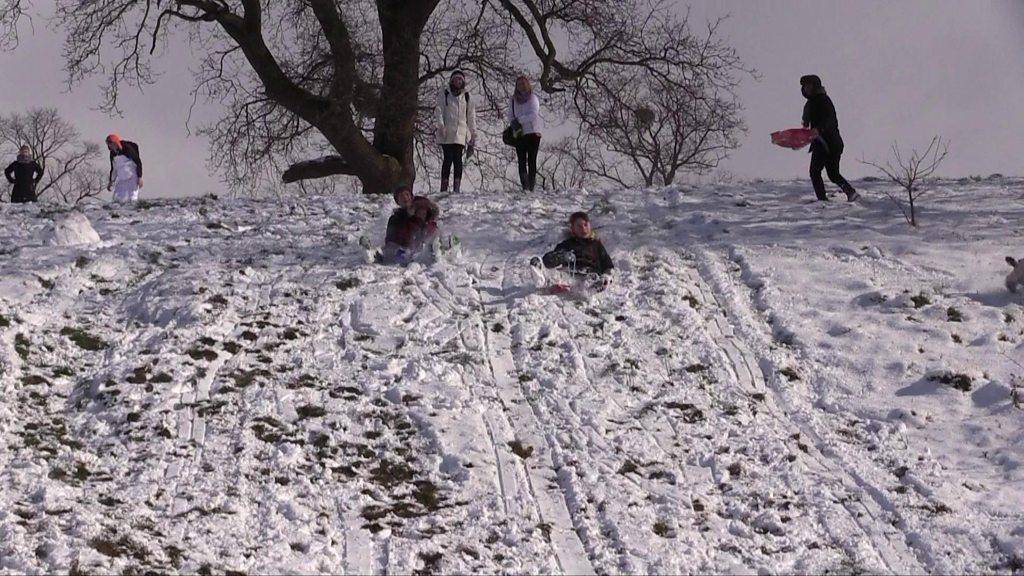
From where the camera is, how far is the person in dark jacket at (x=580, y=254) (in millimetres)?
9445

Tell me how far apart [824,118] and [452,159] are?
15.4ft

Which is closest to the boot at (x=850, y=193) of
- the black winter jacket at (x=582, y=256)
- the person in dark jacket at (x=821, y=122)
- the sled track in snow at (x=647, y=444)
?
the person in dark jacket at (x=821, y=122)

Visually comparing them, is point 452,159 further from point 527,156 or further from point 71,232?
point 71,232

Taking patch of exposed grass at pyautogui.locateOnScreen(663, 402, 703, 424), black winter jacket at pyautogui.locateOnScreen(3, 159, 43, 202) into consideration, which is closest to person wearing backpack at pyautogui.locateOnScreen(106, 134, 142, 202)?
black winter jacket at pyautogui.locateOnScreen(3, 159, 43, 202)

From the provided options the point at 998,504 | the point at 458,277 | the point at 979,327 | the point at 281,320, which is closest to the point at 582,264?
the point at 458,277

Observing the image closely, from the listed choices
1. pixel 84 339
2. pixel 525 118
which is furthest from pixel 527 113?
pixel 84 339

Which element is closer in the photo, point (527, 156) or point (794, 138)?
point (794, 138)

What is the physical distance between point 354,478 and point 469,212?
20.1ft

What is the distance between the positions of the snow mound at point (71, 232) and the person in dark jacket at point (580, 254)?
456cm

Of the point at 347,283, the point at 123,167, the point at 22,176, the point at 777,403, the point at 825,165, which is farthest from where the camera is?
the point at 22,176

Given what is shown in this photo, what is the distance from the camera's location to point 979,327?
8500 millimetres

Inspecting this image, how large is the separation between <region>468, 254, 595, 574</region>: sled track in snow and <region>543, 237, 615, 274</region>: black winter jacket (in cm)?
71

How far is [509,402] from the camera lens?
23.7ft

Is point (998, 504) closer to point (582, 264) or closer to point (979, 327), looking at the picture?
point (979, 327)
